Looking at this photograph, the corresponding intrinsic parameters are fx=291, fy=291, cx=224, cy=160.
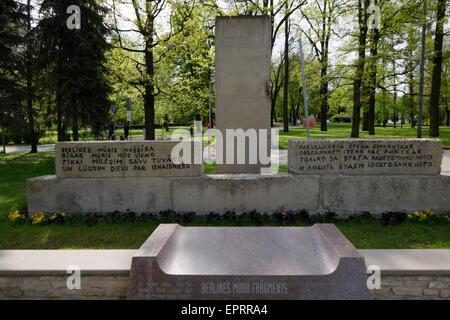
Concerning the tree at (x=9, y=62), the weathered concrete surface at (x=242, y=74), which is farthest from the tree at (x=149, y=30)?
the weathered concrete surface at (x=242, y=74)

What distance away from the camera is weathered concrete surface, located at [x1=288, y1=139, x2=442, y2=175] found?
572 centimetres

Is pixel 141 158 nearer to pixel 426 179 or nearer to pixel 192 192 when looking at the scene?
pixel 192 192

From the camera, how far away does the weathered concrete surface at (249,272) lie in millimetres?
2770

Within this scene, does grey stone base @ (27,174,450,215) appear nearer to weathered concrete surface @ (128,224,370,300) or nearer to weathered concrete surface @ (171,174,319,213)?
weathered concrete surface @ (171,174,319,213)

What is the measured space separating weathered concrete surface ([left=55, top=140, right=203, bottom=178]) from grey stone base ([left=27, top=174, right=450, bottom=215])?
0.47 ft

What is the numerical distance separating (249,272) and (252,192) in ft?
10.0

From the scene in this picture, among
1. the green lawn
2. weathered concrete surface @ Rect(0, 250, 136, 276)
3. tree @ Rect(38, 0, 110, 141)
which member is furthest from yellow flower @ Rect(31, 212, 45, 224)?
tree @ Rect(38, 0, 110, 141)

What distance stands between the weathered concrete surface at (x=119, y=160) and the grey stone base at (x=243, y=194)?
0.14m

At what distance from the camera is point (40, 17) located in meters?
14.9

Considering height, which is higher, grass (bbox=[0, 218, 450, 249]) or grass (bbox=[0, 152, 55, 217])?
grass (bbox=[0, 152, 55, 217])

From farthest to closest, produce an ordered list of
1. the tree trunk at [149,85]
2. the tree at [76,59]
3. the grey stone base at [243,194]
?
the tree trunk at [149,85] < the tree at [76,59] < the grey stone base at [243,194]

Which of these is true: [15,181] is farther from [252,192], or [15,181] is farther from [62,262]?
[252,192]

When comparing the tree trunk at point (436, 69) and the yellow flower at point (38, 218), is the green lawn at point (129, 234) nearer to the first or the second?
the yellow flower at point (38, 218)
